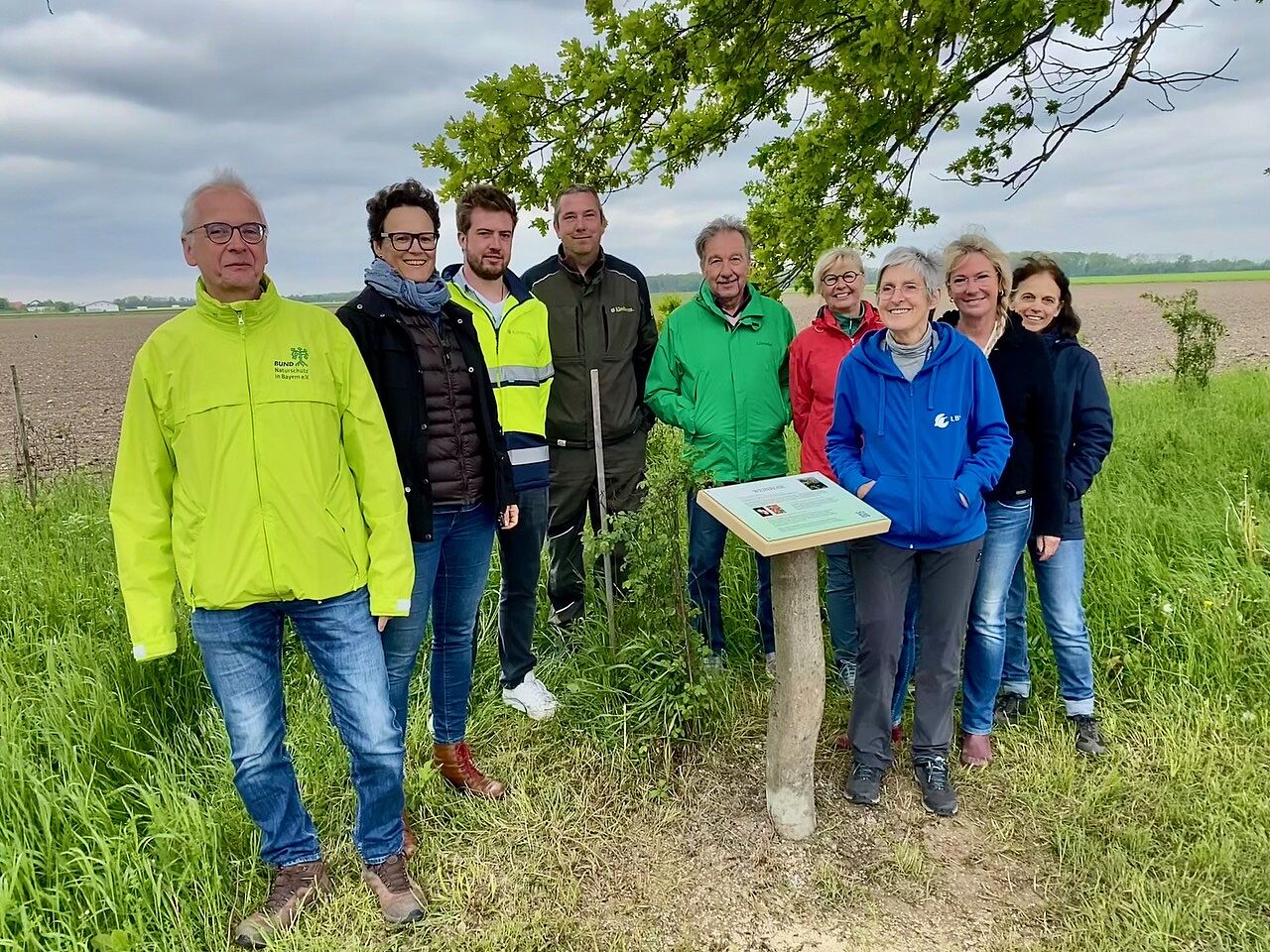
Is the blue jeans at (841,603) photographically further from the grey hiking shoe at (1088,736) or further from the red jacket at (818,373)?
the grey hiking shoe at (1088,736)

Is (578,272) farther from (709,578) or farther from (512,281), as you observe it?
(709,578)

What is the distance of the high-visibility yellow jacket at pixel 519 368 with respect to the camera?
3.43 m

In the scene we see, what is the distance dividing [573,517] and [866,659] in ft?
5.74

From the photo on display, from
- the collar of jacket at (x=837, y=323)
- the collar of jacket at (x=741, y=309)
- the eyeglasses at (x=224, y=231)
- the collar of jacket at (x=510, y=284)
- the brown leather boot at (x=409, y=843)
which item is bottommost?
the brown leather boot at (x=409, y=843)

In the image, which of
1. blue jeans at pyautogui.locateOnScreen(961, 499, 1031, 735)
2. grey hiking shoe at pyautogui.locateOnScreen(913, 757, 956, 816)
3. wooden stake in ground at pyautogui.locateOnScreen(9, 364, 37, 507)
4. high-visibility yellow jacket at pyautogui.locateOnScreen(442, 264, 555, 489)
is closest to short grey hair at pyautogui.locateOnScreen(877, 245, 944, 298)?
blue jeans at pyautogui.locateOnScreen(961, 499, 1031, 735)

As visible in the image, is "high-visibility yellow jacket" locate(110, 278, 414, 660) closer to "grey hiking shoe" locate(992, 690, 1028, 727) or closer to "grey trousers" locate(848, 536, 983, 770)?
"grey trousers" locate(848, 536, 983, 770)

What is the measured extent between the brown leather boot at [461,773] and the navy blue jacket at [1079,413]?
2.73 metres

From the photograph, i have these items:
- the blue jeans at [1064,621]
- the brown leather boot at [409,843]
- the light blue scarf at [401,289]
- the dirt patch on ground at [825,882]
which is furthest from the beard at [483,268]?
the blue jeans at [1064,621]

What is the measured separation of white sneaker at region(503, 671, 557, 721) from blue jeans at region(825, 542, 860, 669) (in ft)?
4.86

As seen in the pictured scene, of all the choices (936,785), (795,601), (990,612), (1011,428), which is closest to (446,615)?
(795,601)

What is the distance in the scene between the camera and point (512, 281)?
3.56 m

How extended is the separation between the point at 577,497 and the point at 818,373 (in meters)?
1.44

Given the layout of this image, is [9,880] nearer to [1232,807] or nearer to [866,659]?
[866,659]

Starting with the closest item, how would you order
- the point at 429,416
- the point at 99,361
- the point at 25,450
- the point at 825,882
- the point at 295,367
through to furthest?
1. the point at 295,367
2. the point at 429,416
3. the point at 825,882
4. the point at 25,450
5. the point at 99,361
